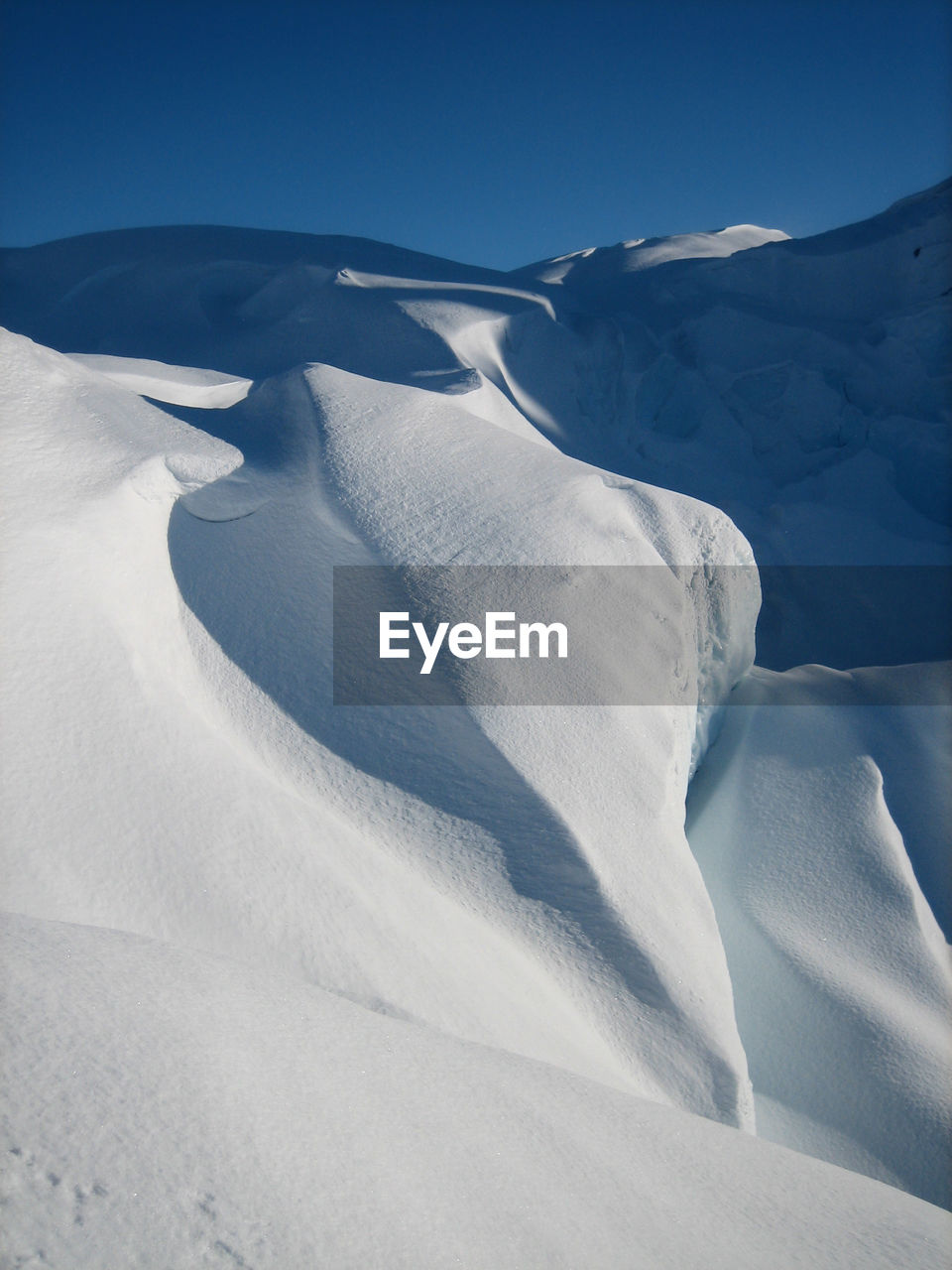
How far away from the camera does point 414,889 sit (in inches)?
74.6

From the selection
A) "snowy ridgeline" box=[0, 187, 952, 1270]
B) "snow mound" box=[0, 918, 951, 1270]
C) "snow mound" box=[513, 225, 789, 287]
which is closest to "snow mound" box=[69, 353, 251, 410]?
"snowy ridgeline" box=[0, 187, 952, 1270]

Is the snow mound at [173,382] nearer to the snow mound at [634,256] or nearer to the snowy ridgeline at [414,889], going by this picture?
the snowy ridgeline at [414,889]

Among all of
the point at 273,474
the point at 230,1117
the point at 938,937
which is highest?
the point at 273,474

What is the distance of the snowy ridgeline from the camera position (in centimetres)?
101

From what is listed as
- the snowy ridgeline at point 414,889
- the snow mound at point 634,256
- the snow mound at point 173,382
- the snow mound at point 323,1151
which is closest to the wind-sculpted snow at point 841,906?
the snowy ridgeline at point 414,889

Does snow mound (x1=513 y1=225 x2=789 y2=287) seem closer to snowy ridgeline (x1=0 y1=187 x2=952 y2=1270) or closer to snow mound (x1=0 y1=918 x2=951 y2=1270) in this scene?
snowy ridgeline (x1=0 y1=187 x2=952 y2=1270)

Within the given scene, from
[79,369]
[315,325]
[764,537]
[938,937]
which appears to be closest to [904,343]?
[764,537]

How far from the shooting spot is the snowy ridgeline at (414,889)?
3.33 feet

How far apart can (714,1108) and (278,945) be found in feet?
3.55

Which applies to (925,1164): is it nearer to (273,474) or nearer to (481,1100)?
(481,1100)

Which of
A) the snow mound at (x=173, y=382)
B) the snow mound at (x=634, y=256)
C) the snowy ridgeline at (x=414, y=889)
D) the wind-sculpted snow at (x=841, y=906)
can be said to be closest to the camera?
the snowy ridgeline at (x=414, y=889)

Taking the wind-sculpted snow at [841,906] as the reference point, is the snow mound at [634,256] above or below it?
above

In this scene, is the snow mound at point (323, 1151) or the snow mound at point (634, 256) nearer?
the snow mound at point (323, 1151)

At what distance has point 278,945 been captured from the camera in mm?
1534
